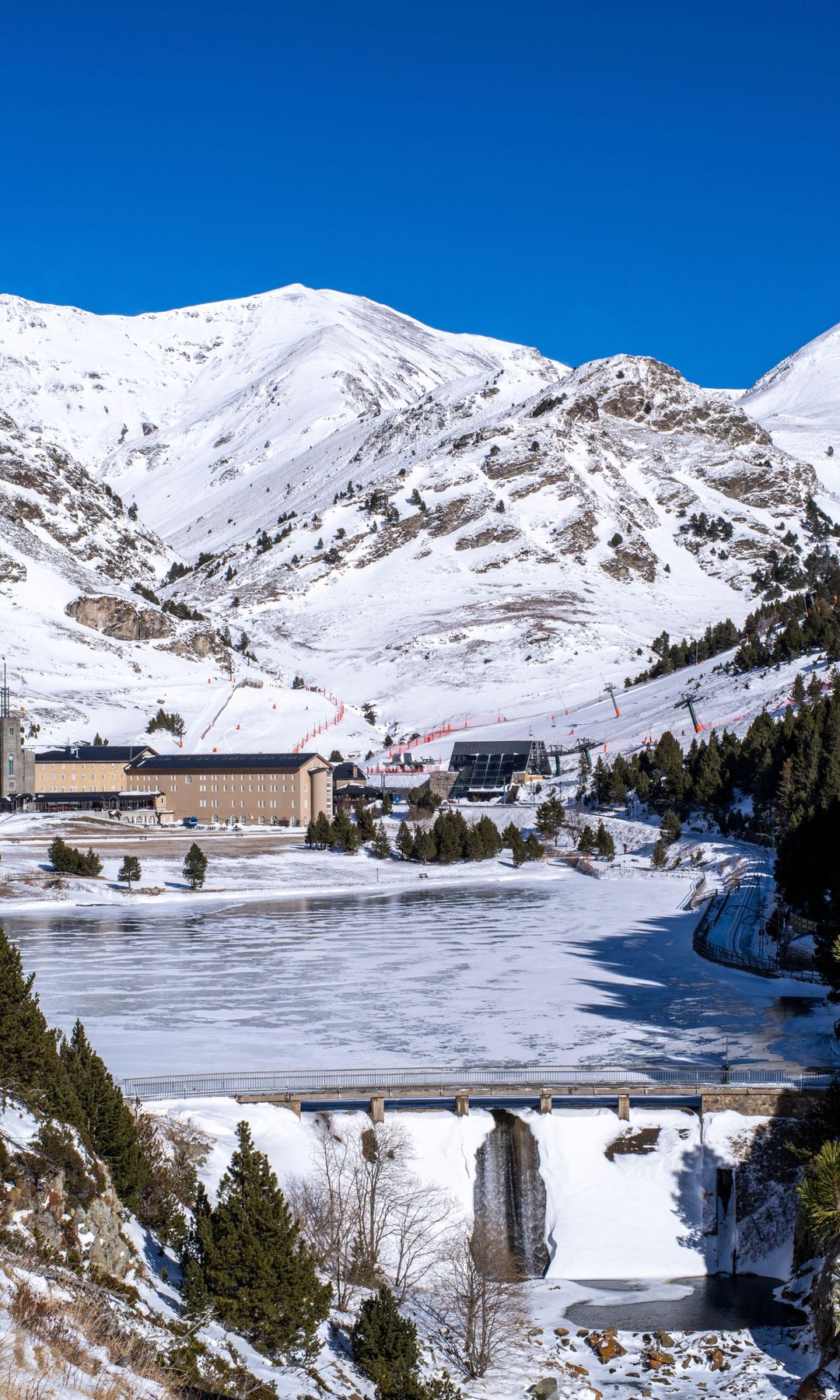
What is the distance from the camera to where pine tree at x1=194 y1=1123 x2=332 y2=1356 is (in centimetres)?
2650

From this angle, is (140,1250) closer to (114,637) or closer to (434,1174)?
(434,1174)

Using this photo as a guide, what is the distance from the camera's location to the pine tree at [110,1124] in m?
29.7

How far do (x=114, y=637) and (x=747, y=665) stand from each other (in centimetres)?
9177

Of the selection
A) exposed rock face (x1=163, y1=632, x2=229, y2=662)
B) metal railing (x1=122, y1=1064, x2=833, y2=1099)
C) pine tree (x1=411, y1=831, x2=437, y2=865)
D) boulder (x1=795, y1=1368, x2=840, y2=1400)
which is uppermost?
exposed rock face (x1=163, y1=632, x2=229, y2=662)

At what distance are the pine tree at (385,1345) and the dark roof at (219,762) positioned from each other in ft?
310

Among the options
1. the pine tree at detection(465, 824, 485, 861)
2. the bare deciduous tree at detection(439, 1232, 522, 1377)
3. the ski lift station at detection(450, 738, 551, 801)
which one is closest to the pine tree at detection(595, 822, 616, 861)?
the pine tree at detection(465, 824, 485, 861)

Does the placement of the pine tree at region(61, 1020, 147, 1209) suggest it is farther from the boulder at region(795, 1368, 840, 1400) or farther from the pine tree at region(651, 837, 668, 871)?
the pine tree at region(651, 837, 668, 871)

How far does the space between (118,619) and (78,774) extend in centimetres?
6471

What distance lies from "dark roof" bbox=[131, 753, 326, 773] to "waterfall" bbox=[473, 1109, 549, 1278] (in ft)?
280

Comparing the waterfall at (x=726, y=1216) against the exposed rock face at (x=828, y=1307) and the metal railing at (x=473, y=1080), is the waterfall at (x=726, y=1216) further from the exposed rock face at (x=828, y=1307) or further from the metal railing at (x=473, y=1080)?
the exposed rock face at (x=828, y=1307)

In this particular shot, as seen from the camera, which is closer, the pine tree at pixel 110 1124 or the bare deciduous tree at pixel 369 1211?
the pine tree at pixel 110 1124

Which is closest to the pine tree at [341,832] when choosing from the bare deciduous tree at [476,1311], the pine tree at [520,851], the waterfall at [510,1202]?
the pine tree at [520,851]

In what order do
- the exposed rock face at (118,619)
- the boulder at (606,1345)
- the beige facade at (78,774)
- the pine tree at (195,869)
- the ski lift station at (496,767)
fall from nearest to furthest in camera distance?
1. the boulder at (606,1345)
2. the pine tree at (195,869)
3. the beige facade at (78,774)
4. the ski lift station at (496,767)
5. the exposed rock face at (118,619)

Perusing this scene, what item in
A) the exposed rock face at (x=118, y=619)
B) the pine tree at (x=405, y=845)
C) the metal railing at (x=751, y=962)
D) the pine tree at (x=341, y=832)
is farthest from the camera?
the exposed rock face at (x=118, y=619)
